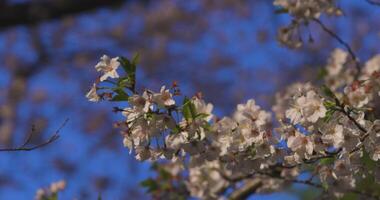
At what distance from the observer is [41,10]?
571cm

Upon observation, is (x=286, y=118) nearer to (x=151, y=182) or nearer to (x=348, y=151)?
(x=348, y=151)

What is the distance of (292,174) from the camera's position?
2672 mm

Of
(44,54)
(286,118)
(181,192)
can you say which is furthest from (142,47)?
(286,118)

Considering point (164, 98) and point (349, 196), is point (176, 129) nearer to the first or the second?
point (164, 98)

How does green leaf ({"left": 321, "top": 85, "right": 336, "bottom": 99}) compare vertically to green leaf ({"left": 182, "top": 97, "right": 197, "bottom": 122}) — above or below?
below

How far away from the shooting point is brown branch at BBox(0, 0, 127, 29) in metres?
5.34

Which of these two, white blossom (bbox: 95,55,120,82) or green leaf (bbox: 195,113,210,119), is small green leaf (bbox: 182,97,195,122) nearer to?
green leaf (bbox: 195,113,210,119)

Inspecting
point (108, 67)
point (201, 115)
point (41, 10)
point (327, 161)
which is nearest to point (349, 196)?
point (327, 161)

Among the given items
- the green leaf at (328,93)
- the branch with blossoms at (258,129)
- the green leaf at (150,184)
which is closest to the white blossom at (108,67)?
the branch with blossoms at (258,129)

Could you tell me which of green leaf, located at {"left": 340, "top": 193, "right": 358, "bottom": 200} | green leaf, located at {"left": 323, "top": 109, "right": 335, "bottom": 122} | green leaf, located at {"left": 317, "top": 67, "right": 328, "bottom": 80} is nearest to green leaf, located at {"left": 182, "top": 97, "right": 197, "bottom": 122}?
green leaf, located at {"left": 323, "top": 109, "right": 335, "bottom": 122}

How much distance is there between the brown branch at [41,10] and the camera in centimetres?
534

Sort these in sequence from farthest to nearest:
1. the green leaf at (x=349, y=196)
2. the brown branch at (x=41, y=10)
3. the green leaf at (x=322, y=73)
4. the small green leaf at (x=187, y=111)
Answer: the brown branch at (x=41, y=10)
the green leaf at (x=322, y=73)
the green leaf at (x=349, y=196)
the small green leaf at (x=187, y=111)

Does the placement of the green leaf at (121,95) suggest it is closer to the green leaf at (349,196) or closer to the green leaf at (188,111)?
the green leaf at (188,111)

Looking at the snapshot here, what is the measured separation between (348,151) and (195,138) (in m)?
0.45
